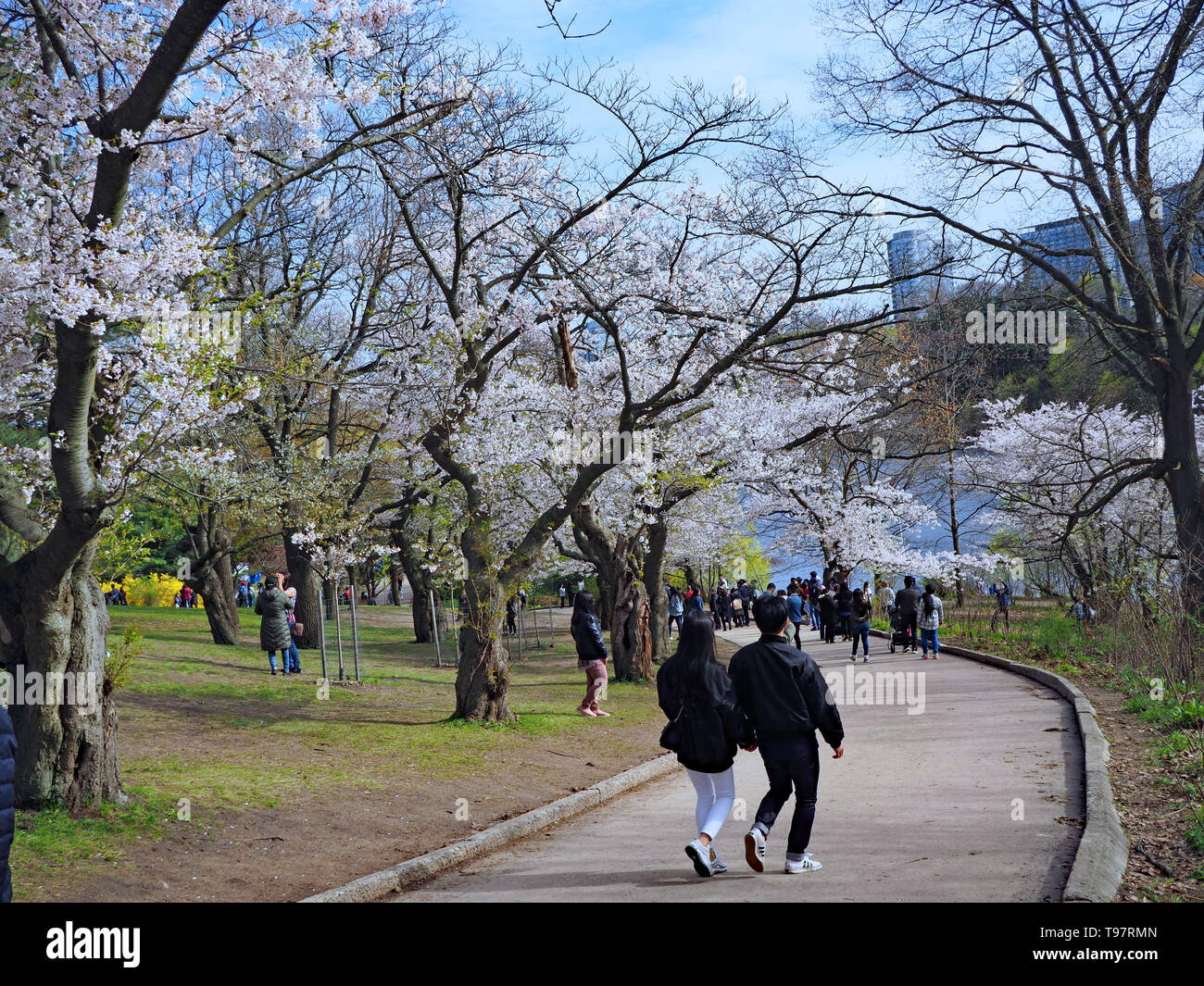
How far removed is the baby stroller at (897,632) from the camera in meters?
24.4

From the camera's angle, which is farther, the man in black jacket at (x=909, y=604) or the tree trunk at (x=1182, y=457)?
the man in black jacket at (x=909, y=604)

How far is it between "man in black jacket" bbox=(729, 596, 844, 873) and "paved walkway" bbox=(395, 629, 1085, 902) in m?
0.23

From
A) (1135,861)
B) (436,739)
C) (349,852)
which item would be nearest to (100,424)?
(349,852)

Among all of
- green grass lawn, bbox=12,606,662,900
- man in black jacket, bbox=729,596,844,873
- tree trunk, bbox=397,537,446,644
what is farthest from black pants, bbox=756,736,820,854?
tree trunk, bbox=397,537,446,644

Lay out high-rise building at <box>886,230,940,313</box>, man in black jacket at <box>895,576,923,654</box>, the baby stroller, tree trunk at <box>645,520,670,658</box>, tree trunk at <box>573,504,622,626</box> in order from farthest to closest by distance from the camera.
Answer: the baby stroller
man in black jacket at <box>895,576,923,654</box>
tree trunk at <box>645,520,670,658</box>
tree trunk at <box>573,504,622,626</box>
high-rise building at <box>886,230,940,313</box>

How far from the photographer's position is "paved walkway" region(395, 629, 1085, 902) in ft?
19.1

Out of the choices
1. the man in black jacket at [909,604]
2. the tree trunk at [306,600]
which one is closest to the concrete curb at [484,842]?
the man in black jacket at [909,604]

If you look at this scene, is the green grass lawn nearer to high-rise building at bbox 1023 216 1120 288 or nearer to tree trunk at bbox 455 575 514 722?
tree trunk at bbox 455 575 514 722

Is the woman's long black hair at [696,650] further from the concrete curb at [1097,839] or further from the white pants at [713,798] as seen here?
the concrete curb at [1097,839]

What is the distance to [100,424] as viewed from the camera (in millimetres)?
8562

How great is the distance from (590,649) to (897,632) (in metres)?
12.9

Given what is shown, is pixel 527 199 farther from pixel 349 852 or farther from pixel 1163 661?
pixel 1163 661

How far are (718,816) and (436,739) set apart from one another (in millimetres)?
6174

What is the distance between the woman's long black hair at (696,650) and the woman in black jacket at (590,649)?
7.90 meters
